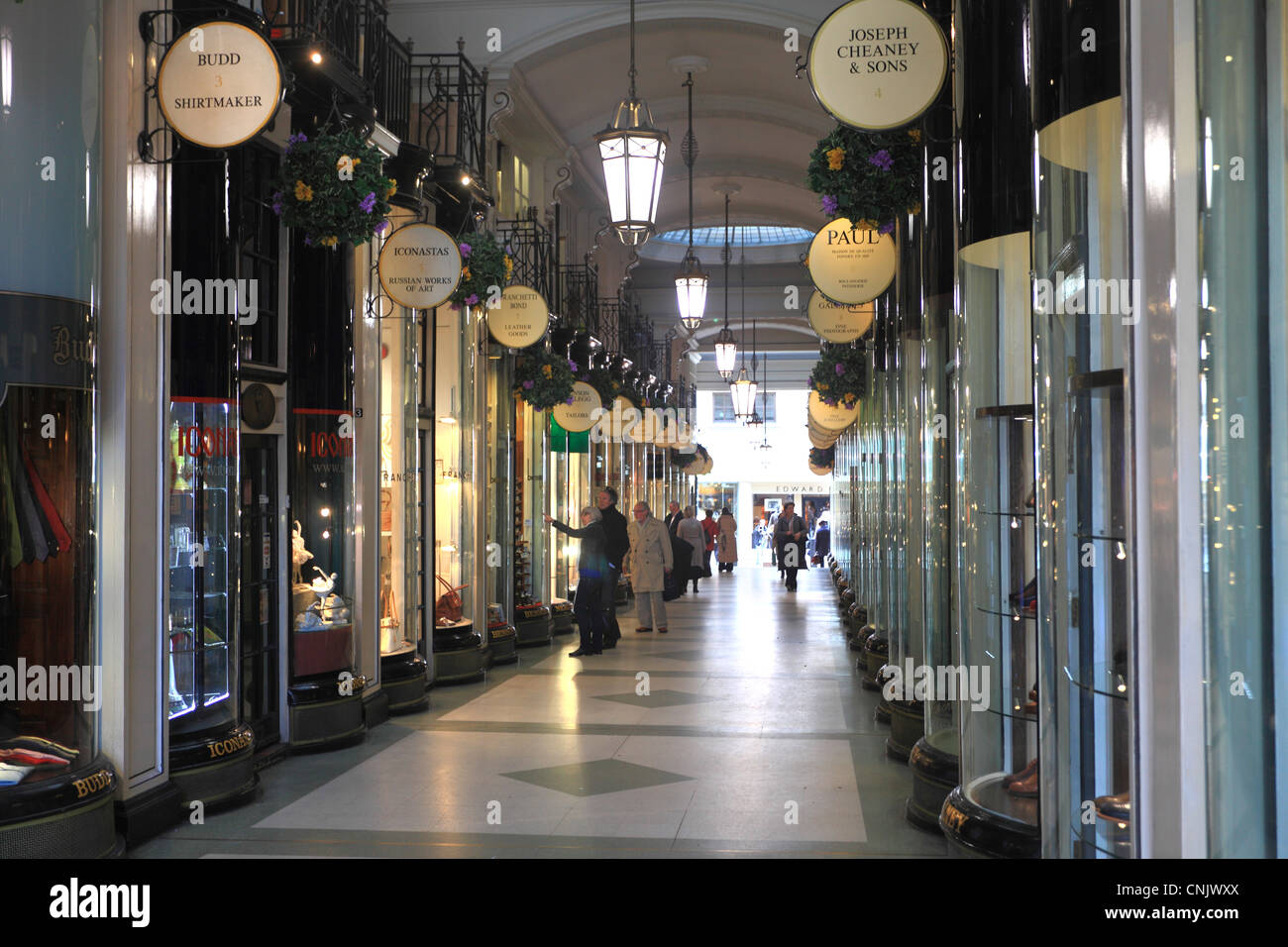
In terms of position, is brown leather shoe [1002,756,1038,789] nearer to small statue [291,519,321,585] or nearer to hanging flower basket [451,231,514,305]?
small statue [291,519,321,585]

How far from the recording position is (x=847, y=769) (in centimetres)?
711

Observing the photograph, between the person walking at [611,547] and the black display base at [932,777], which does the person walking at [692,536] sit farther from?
the black display base at [932,777]

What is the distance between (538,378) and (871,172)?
7.55 meters

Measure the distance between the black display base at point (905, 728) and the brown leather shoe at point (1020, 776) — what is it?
232cm

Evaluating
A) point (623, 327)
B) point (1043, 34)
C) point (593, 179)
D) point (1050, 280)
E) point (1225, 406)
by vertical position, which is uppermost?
point (593, 179)

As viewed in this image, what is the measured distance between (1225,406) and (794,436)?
42.2m

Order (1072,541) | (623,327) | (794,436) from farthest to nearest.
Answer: (794,436) < (623,327) < (1072,541)

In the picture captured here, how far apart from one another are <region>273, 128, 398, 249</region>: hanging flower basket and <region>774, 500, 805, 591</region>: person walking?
16026 mm

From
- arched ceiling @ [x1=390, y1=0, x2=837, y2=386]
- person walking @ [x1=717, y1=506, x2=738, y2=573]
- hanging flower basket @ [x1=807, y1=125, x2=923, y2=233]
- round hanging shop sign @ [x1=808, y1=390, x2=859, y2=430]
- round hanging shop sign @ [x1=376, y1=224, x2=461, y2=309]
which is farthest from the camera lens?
person walking @ [x1=717, y1=506, x2=738, y2=573]

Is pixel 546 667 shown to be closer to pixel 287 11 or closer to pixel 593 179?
pixel 287 11

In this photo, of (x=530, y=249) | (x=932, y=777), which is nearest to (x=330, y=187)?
(x=932, y=777)

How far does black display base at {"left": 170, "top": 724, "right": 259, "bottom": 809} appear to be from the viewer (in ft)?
19.4

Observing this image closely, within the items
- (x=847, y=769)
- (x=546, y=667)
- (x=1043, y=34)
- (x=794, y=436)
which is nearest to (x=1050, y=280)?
(x=1043, y=34)

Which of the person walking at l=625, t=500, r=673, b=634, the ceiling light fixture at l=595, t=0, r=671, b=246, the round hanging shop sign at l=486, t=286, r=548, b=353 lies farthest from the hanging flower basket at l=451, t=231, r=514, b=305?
the person walking at l=625, t=500, r=673, b=634
